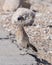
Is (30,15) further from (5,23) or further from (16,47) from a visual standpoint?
(16,47)

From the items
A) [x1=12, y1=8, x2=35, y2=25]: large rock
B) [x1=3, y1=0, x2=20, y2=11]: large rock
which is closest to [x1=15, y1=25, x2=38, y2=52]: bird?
[x1=12, y1=8, x2=35, y2=25]: large rock

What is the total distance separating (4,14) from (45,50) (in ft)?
15.0

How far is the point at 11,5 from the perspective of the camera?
13.5m

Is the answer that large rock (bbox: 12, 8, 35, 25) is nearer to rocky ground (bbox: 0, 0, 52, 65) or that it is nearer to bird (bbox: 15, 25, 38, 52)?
rocky ground (bbox: 0, 0, 52, 65)

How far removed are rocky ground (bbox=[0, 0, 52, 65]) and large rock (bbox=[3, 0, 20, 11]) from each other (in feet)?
1.19

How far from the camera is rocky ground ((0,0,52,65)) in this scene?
5.98m

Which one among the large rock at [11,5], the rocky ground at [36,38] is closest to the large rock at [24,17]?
the rocky ground at [36,38]

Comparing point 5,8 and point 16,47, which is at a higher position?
point 16,47

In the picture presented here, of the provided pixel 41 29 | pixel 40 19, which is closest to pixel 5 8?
pixel 40 19

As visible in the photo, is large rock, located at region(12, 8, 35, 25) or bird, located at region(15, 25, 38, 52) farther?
large rock, located at region(12, 8, 35, 25)

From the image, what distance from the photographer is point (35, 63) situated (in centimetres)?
579

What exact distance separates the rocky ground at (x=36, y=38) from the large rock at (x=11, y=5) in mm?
363

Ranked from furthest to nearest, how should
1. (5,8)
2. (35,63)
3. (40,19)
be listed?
(5,8) → (40,19) → (35,63)

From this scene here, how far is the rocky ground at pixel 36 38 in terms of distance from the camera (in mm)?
5977
